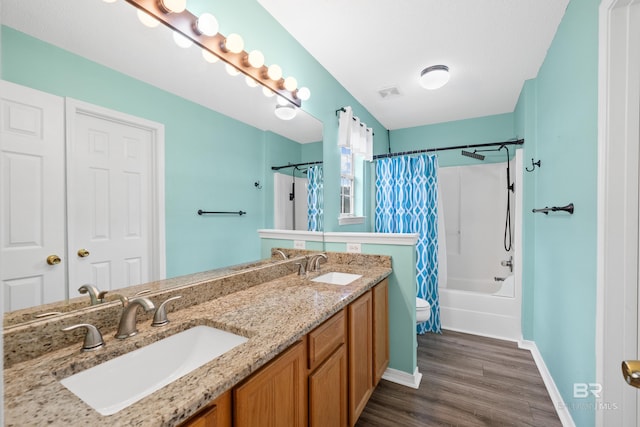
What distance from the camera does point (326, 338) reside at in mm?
1233

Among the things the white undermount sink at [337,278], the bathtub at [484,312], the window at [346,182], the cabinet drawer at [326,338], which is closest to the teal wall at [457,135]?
the window at [346,182]

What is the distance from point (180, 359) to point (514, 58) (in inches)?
114

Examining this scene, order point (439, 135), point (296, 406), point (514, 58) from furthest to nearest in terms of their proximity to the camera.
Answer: point (439, 135) → point (514, 58) → point (296, 406)

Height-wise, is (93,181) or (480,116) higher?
(480,116)

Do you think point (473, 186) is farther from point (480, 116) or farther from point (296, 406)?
point (296, 406)

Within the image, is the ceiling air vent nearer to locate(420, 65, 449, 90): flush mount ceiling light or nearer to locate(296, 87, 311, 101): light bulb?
locate(420, 65, 449, 90): flush mount ceiling light

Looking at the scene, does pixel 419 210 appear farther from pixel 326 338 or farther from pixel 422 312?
pixel 326 338

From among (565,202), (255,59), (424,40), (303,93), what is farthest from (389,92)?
(565,202)

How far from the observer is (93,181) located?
0.88 meters

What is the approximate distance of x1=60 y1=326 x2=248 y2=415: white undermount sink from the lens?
0.75m

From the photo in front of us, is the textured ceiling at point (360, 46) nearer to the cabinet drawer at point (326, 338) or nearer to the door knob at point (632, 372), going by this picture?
the cabinet drawer at point (326, 338)

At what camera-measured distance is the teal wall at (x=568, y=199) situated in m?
1.27

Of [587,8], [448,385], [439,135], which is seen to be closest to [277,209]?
[448,385]

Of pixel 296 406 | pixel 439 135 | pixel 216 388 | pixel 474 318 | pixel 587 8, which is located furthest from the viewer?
pixel 439 135
